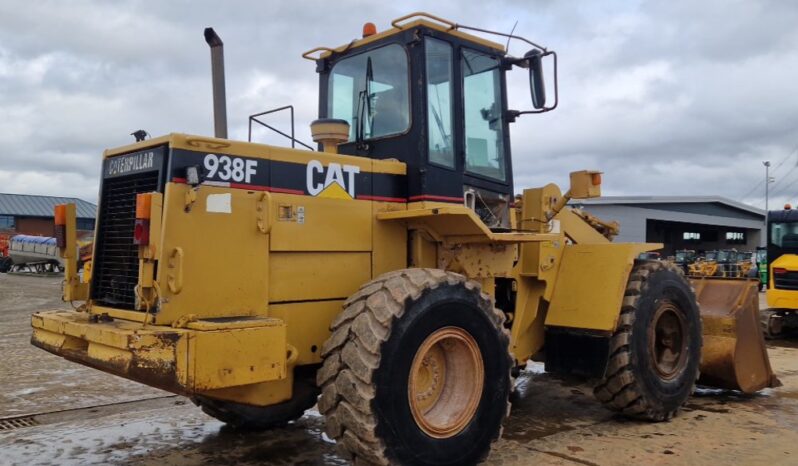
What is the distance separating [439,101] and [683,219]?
122ft

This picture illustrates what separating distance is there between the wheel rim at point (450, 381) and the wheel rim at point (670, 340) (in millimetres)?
2476

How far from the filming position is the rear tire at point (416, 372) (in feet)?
12.8

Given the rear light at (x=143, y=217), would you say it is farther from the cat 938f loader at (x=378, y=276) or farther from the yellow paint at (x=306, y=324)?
the yellow paint at (x=306, y=324)

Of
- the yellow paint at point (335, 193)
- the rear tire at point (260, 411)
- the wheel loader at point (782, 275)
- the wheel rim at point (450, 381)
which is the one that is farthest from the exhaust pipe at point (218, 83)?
the wheel loader at point (782, 275)

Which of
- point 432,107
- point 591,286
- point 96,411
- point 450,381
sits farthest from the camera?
point 96,411

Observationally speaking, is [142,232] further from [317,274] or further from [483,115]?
[483,115]

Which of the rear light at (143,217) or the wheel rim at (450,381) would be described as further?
the wheel rim at (450,381)

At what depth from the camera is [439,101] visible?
5.29 metres

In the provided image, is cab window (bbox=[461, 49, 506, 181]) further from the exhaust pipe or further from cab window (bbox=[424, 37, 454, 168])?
the exhaust pipe

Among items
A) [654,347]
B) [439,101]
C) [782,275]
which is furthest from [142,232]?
[782,275]

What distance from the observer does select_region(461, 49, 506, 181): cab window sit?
552 centimetres

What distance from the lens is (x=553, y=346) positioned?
6.04 meters

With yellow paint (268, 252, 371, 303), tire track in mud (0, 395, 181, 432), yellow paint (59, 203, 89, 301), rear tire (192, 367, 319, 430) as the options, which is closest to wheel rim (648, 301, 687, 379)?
yellow paint (268, 252, 371, 303)

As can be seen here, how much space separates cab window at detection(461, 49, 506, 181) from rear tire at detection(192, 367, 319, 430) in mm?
2227
